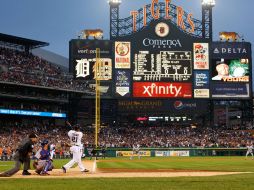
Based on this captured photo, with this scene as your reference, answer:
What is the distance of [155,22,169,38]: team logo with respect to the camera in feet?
205

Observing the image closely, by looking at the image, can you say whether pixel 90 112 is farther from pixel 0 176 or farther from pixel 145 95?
pixel 0 176

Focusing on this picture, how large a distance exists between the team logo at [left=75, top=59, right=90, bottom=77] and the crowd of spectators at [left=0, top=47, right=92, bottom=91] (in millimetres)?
1354

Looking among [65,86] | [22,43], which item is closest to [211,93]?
[65,86]

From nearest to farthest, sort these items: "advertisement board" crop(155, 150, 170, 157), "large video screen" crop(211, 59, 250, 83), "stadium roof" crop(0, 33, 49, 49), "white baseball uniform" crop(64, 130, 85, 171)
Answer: "white baseball uniform" crop(64, 130, 85, 171), "advertisement board" crop(155, 150, 170, 157), "large video screen" crop(211, 59, 250, 83), "stadium roof" crop(0, 33, 49, 49)

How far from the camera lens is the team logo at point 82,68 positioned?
2375 inches

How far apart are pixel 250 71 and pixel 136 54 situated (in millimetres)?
15634

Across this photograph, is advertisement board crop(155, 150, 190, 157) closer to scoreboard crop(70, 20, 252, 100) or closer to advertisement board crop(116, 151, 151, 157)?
advertisement board crop(116, 151, 151, 157)

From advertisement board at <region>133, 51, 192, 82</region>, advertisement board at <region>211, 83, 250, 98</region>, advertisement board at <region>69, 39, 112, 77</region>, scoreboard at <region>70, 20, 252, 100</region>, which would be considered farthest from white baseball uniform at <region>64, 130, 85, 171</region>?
advertisement board at <region>211, 83, 250, 98</region>

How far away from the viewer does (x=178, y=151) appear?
176 ft

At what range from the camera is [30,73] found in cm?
6162

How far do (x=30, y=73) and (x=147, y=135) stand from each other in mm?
17823

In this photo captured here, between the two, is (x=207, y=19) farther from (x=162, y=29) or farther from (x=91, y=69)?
(x=91, y=69)

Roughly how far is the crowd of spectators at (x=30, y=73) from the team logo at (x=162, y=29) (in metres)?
12.0

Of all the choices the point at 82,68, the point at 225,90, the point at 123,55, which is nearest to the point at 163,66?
the point at 123,55
